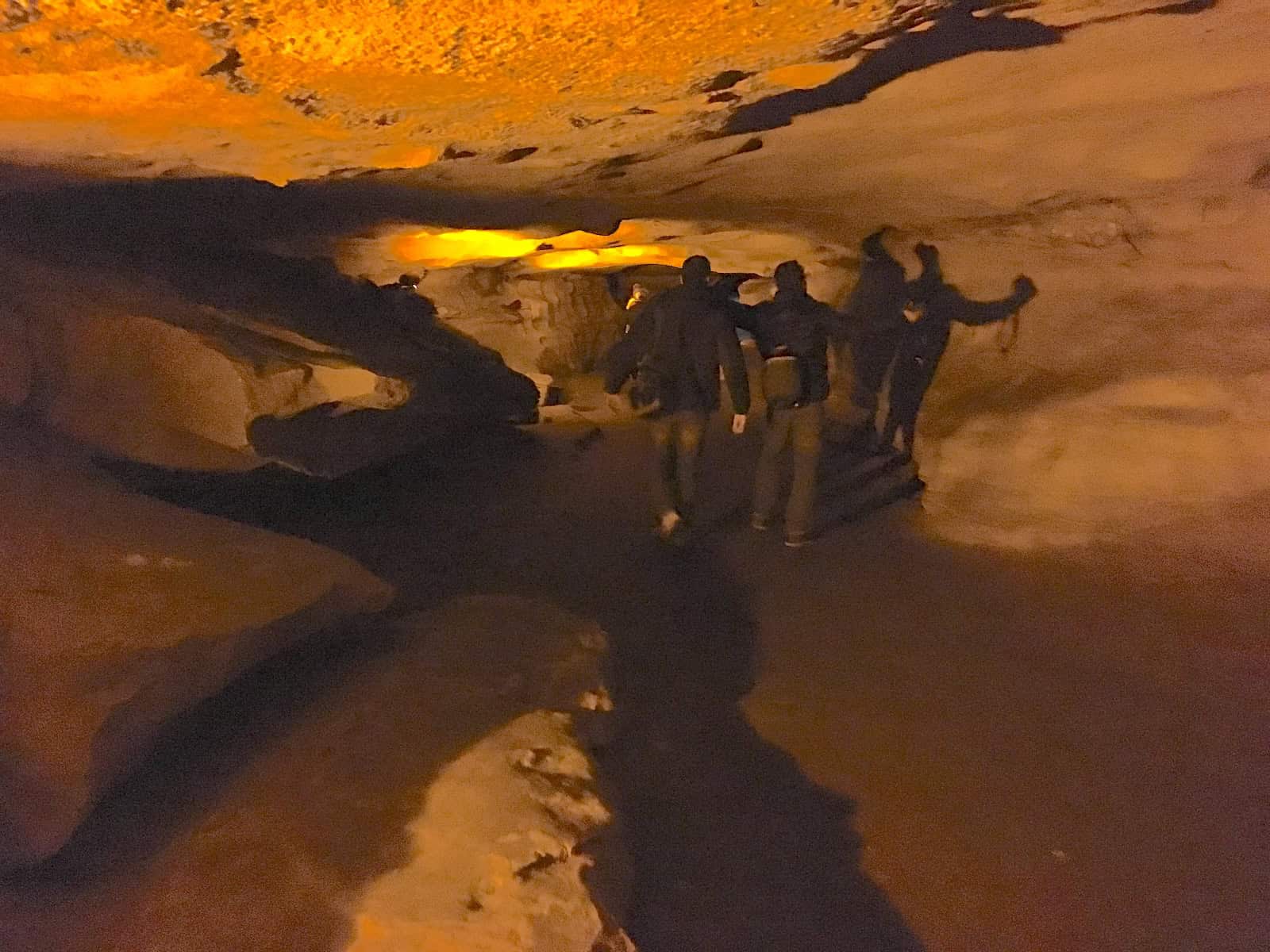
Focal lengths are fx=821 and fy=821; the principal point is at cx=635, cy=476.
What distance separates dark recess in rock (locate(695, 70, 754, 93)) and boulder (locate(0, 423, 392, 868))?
217 cm

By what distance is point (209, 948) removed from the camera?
1974 millimetres

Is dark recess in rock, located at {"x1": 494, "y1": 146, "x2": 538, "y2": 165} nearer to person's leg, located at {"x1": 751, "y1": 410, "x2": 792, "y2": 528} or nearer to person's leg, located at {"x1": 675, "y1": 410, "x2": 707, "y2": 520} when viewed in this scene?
person's leg, located at {"x1": 675, "y1": 410, "x2": 707, "y2": 520}

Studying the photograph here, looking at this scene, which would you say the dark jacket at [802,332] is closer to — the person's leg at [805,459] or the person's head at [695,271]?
the person's leg at [805,459]

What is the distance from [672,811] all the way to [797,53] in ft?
8.02

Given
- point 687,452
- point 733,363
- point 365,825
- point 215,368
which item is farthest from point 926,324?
point 365,825

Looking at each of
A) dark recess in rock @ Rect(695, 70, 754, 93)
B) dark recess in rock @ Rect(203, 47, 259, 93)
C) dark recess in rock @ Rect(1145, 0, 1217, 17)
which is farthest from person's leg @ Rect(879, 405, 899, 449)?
dark recess in rock @ Rect(203, 47, 259, 93)

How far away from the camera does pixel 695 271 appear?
15.1 ft

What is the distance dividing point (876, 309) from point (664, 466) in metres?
1.98

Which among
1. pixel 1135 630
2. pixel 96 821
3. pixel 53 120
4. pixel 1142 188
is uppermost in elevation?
pixel 53 120

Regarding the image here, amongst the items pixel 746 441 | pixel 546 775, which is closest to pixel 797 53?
pixel 546 775

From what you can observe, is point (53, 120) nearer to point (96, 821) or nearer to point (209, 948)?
point (96, 821)

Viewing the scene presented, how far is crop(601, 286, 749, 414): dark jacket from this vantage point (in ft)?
15.5

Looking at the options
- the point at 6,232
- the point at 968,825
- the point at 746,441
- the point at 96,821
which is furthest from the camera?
the point at 746,441

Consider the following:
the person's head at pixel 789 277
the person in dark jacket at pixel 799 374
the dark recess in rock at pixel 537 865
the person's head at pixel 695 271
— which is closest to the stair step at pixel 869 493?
the person in dark jacket at pixel 799 374
